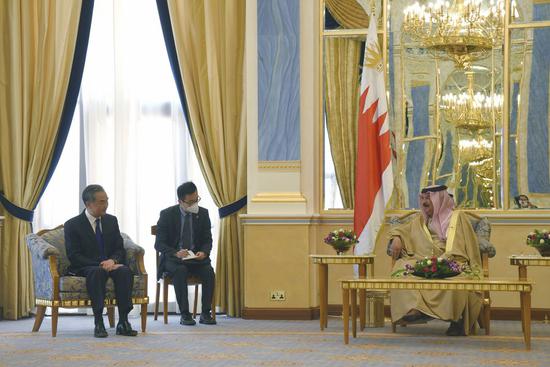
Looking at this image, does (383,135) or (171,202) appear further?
(171,202)

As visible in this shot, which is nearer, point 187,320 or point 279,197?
point 187,320

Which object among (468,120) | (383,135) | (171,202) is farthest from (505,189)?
(171,202)

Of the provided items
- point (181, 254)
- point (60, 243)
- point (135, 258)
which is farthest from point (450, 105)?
point (60, 243)

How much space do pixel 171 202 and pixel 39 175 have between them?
127 cm

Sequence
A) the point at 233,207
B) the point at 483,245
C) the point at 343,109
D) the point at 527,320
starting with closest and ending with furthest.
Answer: the point at 527,320 < the point at 483,245 < the point at 343,109 < the point at 233,207

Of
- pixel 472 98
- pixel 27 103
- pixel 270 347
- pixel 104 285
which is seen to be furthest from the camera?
pixel 27 103

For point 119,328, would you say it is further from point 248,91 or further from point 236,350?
point 248,91

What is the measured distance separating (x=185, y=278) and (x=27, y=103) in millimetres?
2385

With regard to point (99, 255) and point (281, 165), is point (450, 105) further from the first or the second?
point (99, 255)

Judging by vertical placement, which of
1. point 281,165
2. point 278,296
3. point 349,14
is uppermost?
point 349,14

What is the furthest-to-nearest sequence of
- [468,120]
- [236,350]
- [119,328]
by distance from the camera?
[468,120] → [119,328] → [236,350]

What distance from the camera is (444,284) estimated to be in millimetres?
7039

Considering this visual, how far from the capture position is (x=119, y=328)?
25.9ft

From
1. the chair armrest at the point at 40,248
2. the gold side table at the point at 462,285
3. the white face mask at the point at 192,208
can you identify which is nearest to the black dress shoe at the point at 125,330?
the chair armrest at the point at 40,248
